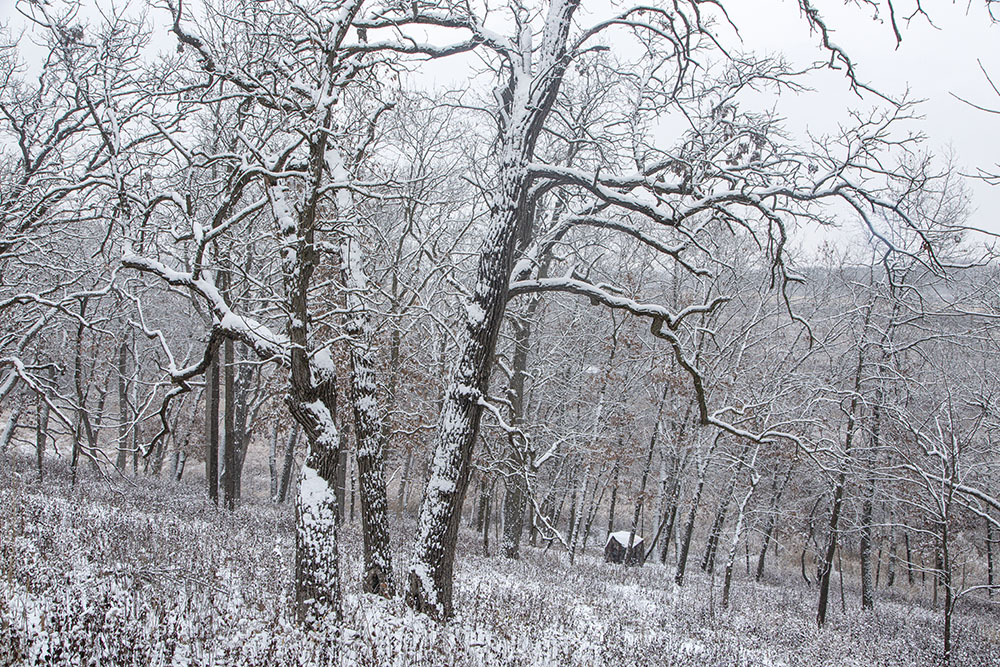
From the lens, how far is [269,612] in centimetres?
558

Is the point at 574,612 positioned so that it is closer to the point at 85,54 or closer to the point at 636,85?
the point at 636,85

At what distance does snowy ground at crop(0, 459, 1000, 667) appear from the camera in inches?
164

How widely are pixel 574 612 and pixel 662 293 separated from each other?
14381mm

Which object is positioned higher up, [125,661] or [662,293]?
[662,293]

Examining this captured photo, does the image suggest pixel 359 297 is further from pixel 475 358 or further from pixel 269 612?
pixel 269 612

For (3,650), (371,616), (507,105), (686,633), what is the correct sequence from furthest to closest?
1. (686,633)
2. (507,105)
3. (371,616)
4. (3,650)

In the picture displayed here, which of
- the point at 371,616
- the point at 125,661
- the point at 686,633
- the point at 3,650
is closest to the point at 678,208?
the point at 371,616

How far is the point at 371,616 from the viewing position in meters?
5.52

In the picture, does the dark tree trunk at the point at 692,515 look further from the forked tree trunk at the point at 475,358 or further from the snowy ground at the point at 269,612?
the forked tree trunk at the point at 475,358

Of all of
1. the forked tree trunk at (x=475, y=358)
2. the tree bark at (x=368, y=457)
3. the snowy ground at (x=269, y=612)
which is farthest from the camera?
the tree bark at (x=368, y=457)

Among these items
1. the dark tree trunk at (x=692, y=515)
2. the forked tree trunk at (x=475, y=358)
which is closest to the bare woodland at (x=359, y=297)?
the forked tree trunk at (x=475, y=358)

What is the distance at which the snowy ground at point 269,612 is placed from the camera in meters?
4.16

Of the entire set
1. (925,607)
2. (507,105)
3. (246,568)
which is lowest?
(925,607)

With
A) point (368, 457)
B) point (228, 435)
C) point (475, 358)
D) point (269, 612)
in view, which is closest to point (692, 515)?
point (368, 457)
